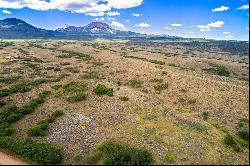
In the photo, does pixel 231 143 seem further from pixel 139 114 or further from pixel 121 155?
pixel 139 114

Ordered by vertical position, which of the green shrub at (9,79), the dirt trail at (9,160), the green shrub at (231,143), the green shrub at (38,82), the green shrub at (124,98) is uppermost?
the green shrub at (9,79)

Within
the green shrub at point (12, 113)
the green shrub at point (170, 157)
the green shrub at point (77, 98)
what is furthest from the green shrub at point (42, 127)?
the green shrub at point (170, 157)

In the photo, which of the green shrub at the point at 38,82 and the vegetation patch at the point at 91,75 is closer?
the green shrub at the point at 38,82

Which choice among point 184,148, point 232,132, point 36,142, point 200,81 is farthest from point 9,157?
point 200,81

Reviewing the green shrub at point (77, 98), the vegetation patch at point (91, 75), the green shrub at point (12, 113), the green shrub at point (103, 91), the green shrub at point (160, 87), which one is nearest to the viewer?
the green shrub at point (12, 113)

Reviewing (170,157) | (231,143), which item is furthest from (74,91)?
(231,143)

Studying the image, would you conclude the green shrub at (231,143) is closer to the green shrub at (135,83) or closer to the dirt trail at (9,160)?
the dirt trail at (9,160)

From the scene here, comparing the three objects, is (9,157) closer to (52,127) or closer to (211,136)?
(52,127)

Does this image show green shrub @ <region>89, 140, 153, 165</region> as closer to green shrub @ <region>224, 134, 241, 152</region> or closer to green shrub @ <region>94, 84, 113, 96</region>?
green shrub @ <region>224, 134, 241, 152</region>
